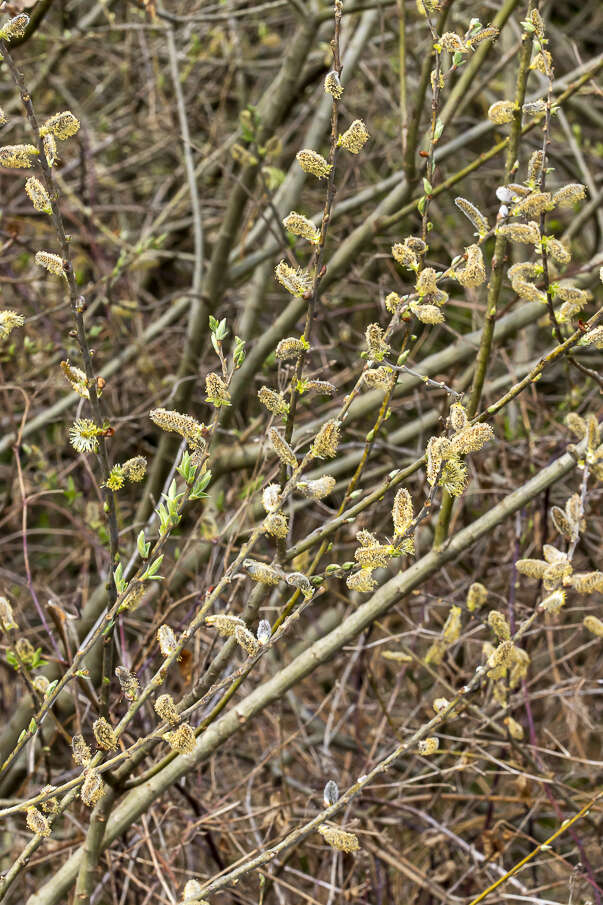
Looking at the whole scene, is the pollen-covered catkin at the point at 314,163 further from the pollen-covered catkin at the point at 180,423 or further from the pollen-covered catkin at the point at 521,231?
the pollen-covered catkin at the point at 180,423

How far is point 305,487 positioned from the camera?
4.61 feet

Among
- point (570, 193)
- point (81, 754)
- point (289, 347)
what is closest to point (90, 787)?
point (81, 754)

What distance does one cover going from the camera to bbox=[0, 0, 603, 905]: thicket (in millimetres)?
1439

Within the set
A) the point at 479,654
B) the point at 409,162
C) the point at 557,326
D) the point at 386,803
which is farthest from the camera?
the point at 479,654

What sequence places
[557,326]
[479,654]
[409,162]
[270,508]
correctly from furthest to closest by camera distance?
1. [479,654]
2. [409,162]
3. [557,326]
4. [270,508]

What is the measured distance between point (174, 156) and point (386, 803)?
3556 mm

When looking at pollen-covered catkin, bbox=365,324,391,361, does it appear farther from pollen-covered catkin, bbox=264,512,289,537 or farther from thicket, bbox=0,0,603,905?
pollen-covered catkin, bbox=264,512,289,537

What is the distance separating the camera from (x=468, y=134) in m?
3.09

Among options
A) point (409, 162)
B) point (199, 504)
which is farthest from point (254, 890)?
point (409, 162)

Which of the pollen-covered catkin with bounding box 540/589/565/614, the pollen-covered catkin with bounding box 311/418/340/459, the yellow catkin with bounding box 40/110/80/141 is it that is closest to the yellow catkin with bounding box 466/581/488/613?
the pollen-covered catkin with bounding box 540/589/565/614

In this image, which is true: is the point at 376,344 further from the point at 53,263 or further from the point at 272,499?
the point at 53,263

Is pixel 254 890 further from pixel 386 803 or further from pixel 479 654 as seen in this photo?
pixel 479 654

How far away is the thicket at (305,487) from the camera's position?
4.72 feet

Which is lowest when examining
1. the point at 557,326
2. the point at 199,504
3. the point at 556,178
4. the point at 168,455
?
the point at 199,504
